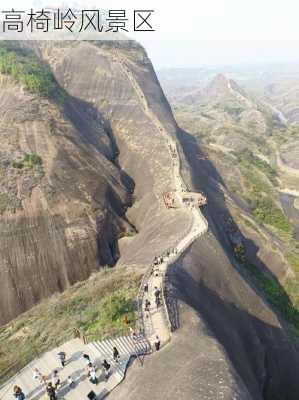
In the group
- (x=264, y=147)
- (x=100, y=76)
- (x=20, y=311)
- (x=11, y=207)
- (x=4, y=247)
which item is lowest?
(x=264, y=147)

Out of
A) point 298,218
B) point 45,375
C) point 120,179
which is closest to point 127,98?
point 120,179

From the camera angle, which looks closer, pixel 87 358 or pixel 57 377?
pixel 57 377

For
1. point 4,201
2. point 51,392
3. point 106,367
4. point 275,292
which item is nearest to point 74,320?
point 106,367

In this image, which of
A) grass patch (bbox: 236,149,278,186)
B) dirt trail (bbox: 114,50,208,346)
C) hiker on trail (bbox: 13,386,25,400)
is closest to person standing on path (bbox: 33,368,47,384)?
hiker on trail (bbox: 13,386,25,400)

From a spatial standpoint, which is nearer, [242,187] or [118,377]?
[118,377]

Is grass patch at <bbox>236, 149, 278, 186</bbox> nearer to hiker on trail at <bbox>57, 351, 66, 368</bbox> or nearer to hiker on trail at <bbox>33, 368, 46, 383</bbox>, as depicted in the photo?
hiker on trail at <bbox>57, 351, 66, 368</bbox>

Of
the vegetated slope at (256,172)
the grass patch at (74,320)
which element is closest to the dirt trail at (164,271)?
the grass patch at (74,320)

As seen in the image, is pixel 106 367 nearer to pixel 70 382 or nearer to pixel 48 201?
pixel 70 382

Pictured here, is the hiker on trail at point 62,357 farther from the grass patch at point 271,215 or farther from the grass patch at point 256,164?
the grass patch at point 256,164

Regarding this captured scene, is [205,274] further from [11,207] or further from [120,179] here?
[120,179]
